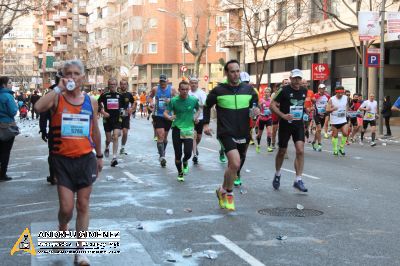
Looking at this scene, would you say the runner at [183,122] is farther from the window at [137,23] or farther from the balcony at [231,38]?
the window at [137,23]

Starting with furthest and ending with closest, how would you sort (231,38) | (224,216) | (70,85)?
(231,38), (224,216), (70,85)

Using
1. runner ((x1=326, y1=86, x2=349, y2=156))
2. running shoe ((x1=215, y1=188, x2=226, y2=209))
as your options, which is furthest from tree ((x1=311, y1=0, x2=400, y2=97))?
running shoe ((x1=215, y1=188, x2=226, y2=209))

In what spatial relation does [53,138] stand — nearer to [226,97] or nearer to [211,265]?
[211,265]

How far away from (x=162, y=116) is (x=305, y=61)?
2974 centimetres

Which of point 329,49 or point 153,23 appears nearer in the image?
point 329,49

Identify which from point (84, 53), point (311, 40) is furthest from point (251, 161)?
point (84, 53)

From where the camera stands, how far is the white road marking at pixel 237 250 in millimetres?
5879

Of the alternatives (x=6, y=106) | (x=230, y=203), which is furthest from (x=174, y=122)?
(x=230, y=203)

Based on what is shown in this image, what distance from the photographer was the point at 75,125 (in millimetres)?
5621

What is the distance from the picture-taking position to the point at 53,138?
18.7 feet

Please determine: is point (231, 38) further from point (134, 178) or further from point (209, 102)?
point (209, 102)

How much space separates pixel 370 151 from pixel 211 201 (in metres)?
10.8

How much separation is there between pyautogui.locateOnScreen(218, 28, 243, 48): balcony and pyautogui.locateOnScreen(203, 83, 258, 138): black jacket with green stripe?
1618 inches

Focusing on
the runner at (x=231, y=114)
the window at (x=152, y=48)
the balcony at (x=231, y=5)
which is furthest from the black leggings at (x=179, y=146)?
the window at (x=152, y=48)
